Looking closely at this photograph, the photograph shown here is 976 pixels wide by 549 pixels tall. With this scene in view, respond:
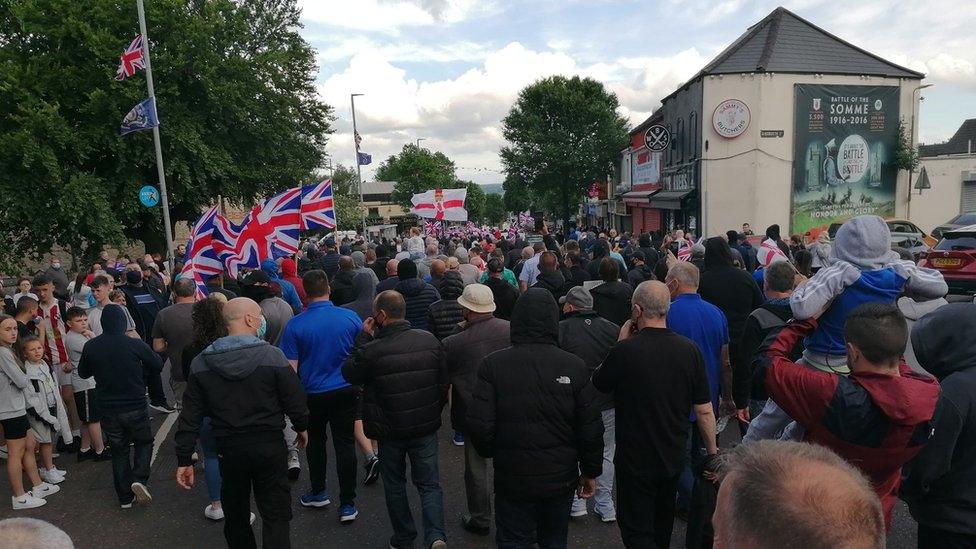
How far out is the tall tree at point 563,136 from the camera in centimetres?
4209

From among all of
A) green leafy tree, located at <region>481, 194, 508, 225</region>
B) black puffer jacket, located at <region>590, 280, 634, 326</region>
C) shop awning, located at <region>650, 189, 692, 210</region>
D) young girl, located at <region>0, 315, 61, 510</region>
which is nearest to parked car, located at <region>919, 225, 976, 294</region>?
black puffer jacket, located at <region>590, 280, 634, 326</region>

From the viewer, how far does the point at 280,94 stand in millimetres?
23672

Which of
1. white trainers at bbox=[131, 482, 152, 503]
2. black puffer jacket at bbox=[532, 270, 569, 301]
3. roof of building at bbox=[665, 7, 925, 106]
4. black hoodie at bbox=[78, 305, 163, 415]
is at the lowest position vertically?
white trainers at bbox=[131, 482, 152, 503]

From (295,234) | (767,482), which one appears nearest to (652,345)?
(767,482)

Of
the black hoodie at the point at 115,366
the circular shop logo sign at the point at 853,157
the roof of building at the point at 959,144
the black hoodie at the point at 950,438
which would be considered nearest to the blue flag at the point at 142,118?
the black hoodie at the point at 115,366

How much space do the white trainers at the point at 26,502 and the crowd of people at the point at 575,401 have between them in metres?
0.02

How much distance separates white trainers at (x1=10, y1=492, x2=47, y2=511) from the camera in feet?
17.7

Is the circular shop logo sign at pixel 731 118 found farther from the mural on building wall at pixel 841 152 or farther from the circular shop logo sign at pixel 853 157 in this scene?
the circular shop logo sign at pixel 853 157

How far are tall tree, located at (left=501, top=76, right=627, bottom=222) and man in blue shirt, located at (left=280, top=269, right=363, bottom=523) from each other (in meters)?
37.9

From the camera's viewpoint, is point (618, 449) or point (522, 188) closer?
point (618, 449)

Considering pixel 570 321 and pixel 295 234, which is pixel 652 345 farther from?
pixel 295 234

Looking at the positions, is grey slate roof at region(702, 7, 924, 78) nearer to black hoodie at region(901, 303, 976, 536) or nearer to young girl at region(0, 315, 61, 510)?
black hoodie at region(901, 303, 976, 536)

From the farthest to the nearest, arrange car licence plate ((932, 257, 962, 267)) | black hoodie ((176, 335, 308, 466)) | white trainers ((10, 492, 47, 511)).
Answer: car licence plate ((932, 257, 962, 267))
white trainers ((10, 492, 47, 511))
black hoodie ((176, 335, 308, 466))

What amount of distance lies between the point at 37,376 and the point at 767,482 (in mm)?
6476
